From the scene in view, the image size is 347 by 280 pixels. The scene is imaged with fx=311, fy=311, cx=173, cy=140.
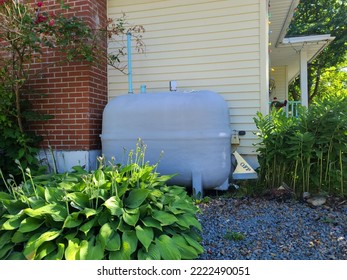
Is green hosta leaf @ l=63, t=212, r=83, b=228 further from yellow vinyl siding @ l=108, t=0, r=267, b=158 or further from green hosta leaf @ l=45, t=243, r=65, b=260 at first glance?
yellow vinyl siding @ l=108, t=0, r=267, b=158

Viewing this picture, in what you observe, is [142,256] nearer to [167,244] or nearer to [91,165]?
[167,244]

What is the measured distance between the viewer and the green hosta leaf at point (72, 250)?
1828 millimetres

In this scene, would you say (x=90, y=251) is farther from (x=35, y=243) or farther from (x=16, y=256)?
(x=16, y=256)

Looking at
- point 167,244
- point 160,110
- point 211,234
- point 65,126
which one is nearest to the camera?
point 167,244

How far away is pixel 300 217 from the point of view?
2752mm

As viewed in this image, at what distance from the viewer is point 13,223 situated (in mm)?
2059

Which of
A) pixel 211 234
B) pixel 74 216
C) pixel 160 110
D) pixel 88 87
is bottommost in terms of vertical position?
pixel 211 234

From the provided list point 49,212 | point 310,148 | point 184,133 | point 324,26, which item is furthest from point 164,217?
point 324,26

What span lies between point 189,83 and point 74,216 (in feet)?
8.52

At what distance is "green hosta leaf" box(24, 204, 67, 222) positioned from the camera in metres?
2.00

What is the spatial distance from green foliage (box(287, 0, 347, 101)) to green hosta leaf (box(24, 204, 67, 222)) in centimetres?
1258

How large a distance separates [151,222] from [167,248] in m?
0.22

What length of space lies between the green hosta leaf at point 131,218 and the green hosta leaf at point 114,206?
0.14ft
